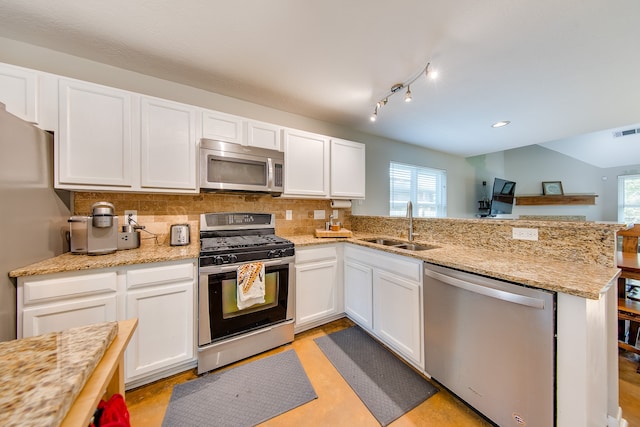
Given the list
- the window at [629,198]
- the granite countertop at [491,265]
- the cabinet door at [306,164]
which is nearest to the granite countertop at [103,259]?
the granite countertop at [491,265]

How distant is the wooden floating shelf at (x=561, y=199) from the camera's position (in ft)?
16.1

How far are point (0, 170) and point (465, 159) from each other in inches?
249

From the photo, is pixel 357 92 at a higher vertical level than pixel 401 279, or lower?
higher

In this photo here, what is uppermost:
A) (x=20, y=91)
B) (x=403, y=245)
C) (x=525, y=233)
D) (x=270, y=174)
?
(x=20, y=91)

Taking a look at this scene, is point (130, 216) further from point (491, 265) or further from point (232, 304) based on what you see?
point (491, 265)

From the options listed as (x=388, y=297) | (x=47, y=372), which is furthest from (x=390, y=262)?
(x=47, y=372)

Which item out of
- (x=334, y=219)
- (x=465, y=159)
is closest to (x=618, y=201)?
(x=465, y=159)

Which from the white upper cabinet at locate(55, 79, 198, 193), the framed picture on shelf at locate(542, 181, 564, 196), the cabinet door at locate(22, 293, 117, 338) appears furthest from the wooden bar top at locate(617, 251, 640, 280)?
the framed picture on shelf at locate(542, 181, 564, 196)

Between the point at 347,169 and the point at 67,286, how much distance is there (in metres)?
2.63

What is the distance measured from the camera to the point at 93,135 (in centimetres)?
164

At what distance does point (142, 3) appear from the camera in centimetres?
133

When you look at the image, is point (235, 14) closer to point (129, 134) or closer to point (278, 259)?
point (129, 134)

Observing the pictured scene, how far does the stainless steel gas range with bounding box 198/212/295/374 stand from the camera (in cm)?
171

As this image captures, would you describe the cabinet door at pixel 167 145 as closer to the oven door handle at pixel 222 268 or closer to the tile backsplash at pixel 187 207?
the tile backsplash at pixel 187 207
